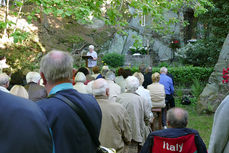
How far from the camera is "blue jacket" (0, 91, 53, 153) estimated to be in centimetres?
119

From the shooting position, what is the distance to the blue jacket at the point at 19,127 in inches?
46.8

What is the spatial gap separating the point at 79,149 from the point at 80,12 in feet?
15.9

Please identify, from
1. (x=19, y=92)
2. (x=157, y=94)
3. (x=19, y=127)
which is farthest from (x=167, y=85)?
(x=19, y=127)

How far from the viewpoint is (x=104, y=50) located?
21.0 meters

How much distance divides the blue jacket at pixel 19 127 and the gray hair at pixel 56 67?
96 centimetres

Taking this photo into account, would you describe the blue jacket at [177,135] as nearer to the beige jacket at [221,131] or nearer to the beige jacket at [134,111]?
the beige jacket at [221,131]

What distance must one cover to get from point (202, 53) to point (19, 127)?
1664cm

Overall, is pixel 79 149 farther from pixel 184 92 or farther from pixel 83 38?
A: pixel 83 38

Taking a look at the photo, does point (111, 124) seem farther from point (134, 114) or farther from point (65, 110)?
point (65, 110)

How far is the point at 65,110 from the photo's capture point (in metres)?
2.07

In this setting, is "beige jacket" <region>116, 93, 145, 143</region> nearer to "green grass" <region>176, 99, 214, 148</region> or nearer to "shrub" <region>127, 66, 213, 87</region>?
"green grass" <region>176, 99, 214, 148</region>

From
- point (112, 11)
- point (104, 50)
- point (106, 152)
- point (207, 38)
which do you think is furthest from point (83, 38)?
point (106, 152)

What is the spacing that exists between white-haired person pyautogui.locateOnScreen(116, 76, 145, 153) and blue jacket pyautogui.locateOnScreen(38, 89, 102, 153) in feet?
8.51

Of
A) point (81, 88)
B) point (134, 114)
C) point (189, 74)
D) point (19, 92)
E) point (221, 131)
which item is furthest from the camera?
point (189, 74)
